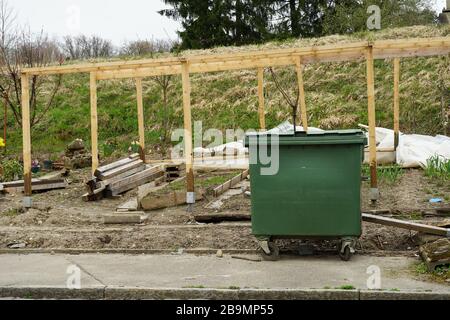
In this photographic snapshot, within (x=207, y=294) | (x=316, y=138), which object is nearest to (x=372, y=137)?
(x=316, y=138)

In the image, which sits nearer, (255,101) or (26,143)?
(26,143)

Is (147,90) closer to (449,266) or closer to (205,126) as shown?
(205,126)

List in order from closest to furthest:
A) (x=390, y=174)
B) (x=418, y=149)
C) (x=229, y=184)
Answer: (x=390, y=174) < (x=229, y=184) < (x=418, y=149)

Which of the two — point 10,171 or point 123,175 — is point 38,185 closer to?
point 123,175

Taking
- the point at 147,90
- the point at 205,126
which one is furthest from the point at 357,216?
the point at 147,90

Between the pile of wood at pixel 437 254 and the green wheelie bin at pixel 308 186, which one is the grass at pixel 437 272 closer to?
the pile of wood at pixel 437 254

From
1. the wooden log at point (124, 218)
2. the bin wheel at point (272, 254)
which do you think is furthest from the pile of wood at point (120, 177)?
the bin wheel at point (272, 254)

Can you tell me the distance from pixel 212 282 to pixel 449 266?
234 cm

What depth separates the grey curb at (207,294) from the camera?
5.65 meters

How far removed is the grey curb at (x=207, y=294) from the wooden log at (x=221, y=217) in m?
2.84

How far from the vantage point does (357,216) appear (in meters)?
6.88

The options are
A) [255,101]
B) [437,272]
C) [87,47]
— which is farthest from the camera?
[87,47]

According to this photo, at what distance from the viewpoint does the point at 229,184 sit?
11.4m

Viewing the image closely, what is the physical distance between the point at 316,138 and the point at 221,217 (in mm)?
2357
